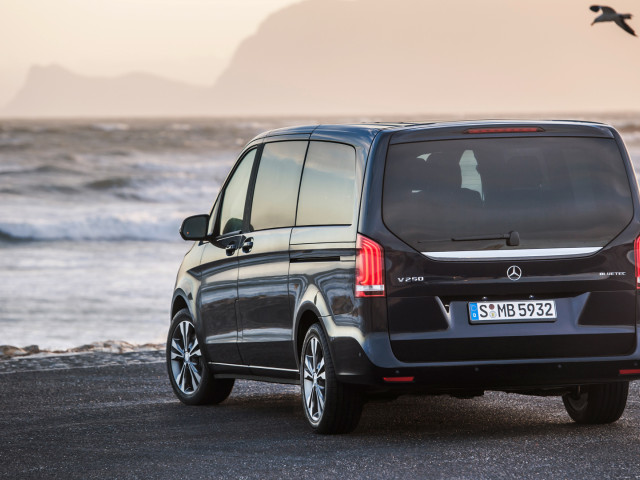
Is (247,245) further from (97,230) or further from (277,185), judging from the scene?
(97,230)

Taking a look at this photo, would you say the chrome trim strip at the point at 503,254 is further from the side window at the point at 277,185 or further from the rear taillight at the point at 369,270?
the side window at the point at 277,185

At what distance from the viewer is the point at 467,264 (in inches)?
291

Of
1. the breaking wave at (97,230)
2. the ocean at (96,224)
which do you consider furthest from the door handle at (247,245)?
the breaking wave at (97,230)

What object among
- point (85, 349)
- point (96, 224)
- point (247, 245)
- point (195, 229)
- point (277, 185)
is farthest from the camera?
point (96, 224)

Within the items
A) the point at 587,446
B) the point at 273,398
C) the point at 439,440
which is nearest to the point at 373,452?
the point at 439,440

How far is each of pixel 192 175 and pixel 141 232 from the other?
1974 centimetres

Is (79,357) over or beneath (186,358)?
beneath

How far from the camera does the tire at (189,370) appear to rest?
10.1 m

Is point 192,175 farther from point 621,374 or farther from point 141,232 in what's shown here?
point 621,374

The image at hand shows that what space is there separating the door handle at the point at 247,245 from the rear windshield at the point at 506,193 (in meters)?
1.78

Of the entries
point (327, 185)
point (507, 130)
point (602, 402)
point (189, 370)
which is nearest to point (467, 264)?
point (507, 130)

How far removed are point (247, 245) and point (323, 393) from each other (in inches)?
59.6

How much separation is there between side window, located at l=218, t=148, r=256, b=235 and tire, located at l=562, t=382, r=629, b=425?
8.83 feet

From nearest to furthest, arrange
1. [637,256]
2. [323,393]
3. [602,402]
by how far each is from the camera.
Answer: [637,256], [323,393], [602,402]
